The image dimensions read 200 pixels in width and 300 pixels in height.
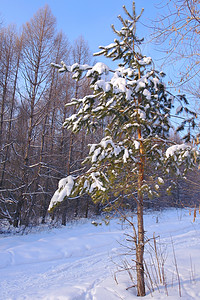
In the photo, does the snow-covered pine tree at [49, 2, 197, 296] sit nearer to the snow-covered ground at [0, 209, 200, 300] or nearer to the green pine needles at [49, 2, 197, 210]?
the green pine needles at [49, 2, 197, 210]

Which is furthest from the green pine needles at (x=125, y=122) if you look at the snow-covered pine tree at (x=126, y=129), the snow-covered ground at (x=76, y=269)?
the snow-covered ground at (x=76, y=269)

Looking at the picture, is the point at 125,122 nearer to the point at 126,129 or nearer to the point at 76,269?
the point at 126,129

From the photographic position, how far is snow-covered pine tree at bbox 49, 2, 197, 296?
3219 mm

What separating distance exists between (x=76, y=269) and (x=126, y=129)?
4.05m

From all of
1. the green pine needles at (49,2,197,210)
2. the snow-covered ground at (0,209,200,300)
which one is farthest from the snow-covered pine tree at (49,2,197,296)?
the snow-covered ground at (0,209,200,300)

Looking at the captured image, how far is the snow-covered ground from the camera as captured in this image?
12.2ft

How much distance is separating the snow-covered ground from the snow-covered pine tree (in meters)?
0.71

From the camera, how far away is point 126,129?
12.6ft

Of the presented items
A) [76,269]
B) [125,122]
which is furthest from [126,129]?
[76,269]

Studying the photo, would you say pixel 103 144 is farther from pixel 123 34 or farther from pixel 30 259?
pixel 30 259

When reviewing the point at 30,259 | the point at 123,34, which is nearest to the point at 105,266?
the point at 30,259

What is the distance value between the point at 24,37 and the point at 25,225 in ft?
30.2

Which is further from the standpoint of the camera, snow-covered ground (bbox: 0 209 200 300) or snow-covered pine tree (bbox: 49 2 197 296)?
snow-covered ground (bbox: 0 209 200 300)

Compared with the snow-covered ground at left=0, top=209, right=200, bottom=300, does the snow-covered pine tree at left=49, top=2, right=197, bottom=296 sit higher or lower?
higher
